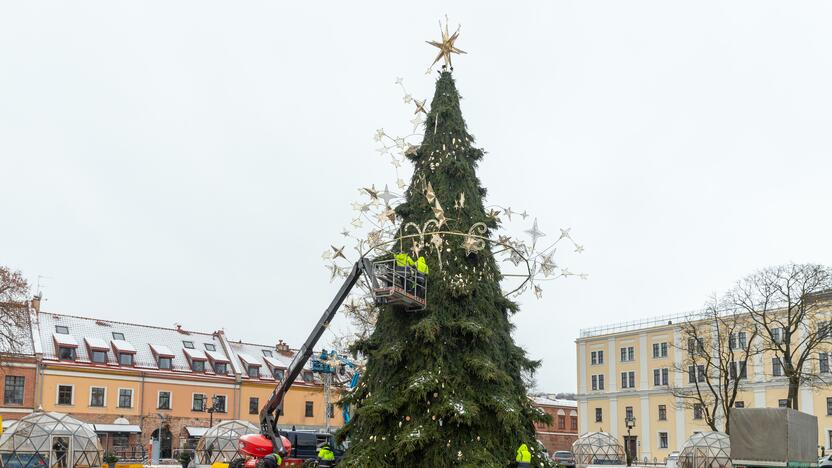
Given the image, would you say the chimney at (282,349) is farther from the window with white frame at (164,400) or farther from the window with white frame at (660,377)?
the window with white frame at (660,377)

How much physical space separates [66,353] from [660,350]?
43.5m

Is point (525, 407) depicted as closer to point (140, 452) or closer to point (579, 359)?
point (140, 452)

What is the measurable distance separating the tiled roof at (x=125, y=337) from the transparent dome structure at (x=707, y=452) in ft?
107

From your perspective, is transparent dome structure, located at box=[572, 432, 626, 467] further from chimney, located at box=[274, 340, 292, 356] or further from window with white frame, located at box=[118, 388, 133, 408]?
window with white frame, located at box=[118, 388, 133, 408]

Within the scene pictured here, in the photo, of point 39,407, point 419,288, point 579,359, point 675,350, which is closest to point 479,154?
point 419,288

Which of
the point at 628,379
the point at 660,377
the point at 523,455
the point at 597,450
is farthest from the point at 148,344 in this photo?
the point at 523,455

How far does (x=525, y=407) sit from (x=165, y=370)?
146 feet

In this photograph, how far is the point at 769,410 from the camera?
23078mm

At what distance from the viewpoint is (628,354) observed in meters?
68.7

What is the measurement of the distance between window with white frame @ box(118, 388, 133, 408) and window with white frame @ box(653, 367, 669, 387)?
39.2m

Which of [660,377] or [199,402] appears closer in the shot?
[199,402]

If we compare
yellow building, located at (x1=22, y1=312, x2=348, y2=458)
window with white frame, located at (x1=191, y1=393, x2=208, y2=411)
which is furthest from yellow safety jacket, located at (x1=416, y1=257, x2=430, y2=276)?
window with white frame, located at (x1=191, y1=393, x2=208, y2=411)

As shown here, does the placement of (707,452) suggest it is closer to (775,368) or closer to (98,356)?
(775,368)

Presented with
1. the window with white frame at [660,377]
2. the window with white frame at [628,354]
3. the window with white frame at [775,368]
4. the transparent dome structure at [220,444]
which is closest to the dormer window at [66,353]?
the transparent dome structure at [220,444]
